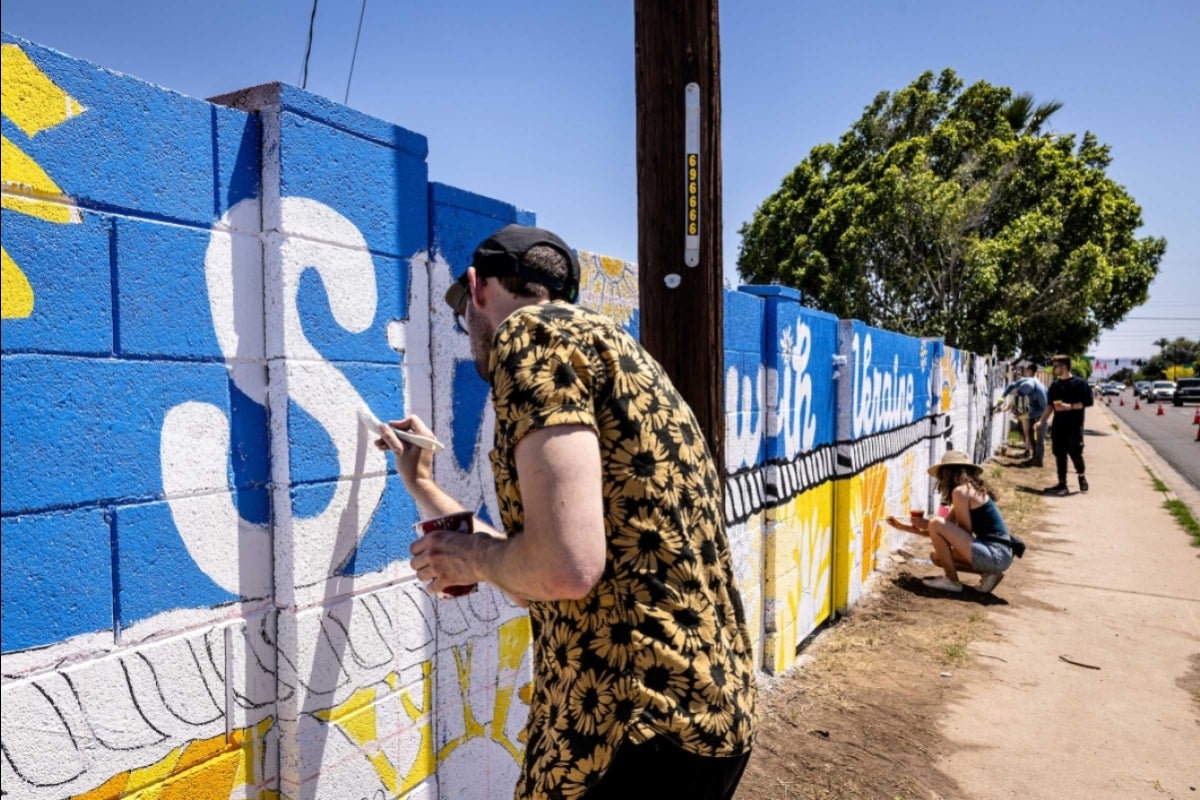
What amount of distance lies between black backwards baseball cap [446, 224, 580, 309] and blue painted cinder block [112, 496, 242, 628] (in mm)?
869

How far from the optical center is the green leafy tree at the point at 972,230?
20812 millimetres

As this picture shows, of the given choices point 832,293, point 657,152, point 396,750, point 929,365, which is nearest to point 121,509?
point 396,750

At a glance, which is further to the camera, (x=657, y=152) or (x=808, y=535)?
(x=808, y=535)

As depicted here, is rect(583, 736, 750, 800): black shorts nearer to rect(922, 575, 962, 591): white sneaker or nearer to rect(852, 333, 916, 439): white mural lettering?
rect(852, 333, 916, 439): white mural lettering

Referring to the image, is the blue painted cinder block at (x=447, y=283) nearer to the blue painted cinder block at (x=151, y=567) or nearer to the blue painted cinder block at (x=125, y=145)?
the blue painted cinder block at (x=125, y=145)

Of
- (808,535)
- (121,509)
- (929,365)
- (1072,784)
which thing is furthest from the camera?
(929,365)

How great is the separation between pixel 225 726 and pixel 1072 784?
12.5ft

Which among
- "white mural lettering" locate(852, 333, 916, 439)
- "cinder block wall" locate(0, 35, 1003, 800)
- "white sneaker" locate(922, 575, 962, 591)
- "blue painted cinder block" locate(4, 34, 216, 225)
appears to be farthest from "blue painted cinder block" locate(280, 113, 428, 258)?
"white sneaker" locate(922, 575, 962, 591)

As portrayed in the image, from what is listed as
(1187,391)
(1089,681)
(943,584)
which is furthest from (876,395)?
(1187,391)

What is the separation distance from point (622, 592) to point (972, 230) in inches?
874

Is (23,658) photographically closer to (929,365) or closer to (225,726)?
(225,726)

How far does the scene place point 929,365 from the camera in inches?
401

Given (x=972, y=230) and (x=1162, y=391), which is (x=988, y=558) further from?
(x=1162, y=391)

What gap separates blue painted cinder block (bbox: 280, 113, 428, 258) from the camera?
2.07 meters
